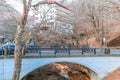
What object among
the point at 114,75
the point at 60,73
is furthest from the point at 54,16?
the point at 114,75

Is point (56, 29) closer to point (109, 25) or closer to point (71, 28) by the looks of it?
point (71, 28)

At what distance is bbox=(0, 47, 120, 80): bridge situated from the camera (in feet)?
78.2

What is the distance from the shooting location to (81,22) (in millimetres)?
43594

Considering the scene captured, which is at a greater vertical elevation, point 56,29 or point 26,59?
point 56,29

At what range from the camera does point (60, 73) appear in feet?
104

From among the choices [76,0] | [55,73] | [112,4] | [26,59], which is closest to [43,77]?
[55,73]

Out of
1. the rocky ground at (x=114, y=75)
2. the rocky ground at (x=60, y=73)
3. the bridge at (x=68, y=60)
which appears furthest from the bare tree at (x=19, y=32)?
the rocky ground at (x=114, y=75)

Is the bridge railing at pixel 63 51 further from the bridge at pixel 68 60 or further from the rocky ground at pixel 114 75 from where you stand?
the rocky ground at pixel 114 75

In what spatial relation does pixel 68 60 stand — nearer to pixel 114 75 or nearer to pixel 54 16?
pixel 114 75

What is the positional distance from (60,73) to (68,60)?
242 inches

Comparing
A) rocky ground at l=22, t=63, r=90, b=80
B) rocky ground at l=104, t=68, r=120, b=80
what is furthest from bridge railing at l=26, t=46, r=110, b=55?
rocky ground at l=22, t=63, r=90, b=80

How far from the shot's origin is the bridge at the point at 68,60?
2384cm

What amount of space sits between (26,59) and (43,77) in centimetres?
463

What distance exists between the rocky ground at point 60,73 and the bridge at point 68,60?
6.52ft
